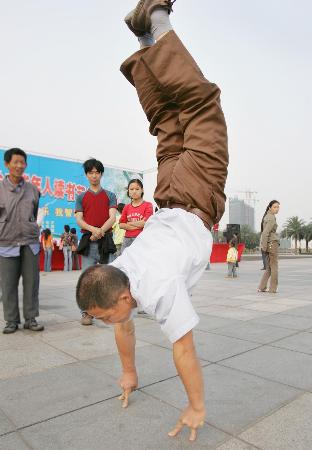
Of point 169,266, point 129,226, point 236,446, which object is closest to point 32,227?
point 129,226

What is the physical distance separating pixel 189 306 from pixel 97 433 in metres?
0.77

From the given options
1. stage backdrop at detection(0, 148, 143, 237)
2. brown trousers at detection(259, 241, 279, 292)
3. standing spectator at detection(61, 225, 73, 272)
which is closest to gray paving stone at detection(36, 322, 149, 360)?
brown trousers at detection(259, 241, 279, 292)

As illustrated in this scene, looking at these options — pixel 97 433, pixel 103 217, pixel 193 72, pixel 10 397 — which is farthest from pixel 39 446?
pixel 103 217

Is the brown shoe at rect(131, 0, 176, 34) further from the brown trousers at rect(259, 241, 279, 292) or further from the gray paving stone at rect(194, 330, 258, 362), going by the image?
the brown trousers at rect(259, 241, 279, 292)

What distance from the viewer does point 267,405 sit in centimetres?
207

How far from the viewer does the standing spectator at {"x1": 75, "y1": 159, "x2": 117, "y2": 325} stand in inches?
171

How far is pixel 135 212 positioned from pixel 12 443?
11.7 ft

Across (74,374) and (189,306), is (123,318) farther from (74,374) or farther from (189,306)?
(74,374)

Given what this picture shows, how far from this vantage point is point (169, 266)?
1.78 meters

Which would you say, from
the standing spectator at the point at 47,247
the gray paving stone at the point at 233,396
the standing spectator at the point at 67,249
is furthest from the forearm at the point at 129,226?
the standing spectator at the point at 67,249

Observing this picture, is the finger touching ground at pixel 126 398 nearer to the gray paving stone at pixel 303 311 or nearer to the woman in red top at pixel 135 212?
the woman in red top at pixel 135 212

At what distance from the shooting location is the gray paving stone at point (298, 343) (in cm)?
316

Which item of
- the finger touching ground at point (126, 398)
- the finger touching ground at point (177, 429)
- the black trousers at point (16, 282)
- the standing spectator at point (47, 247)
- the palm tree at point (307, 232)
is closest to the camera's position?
the finger touching ground at point (177, 429)

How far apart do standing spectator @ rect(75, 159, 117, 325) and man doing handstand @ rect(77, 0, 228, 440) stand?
1654 mm
